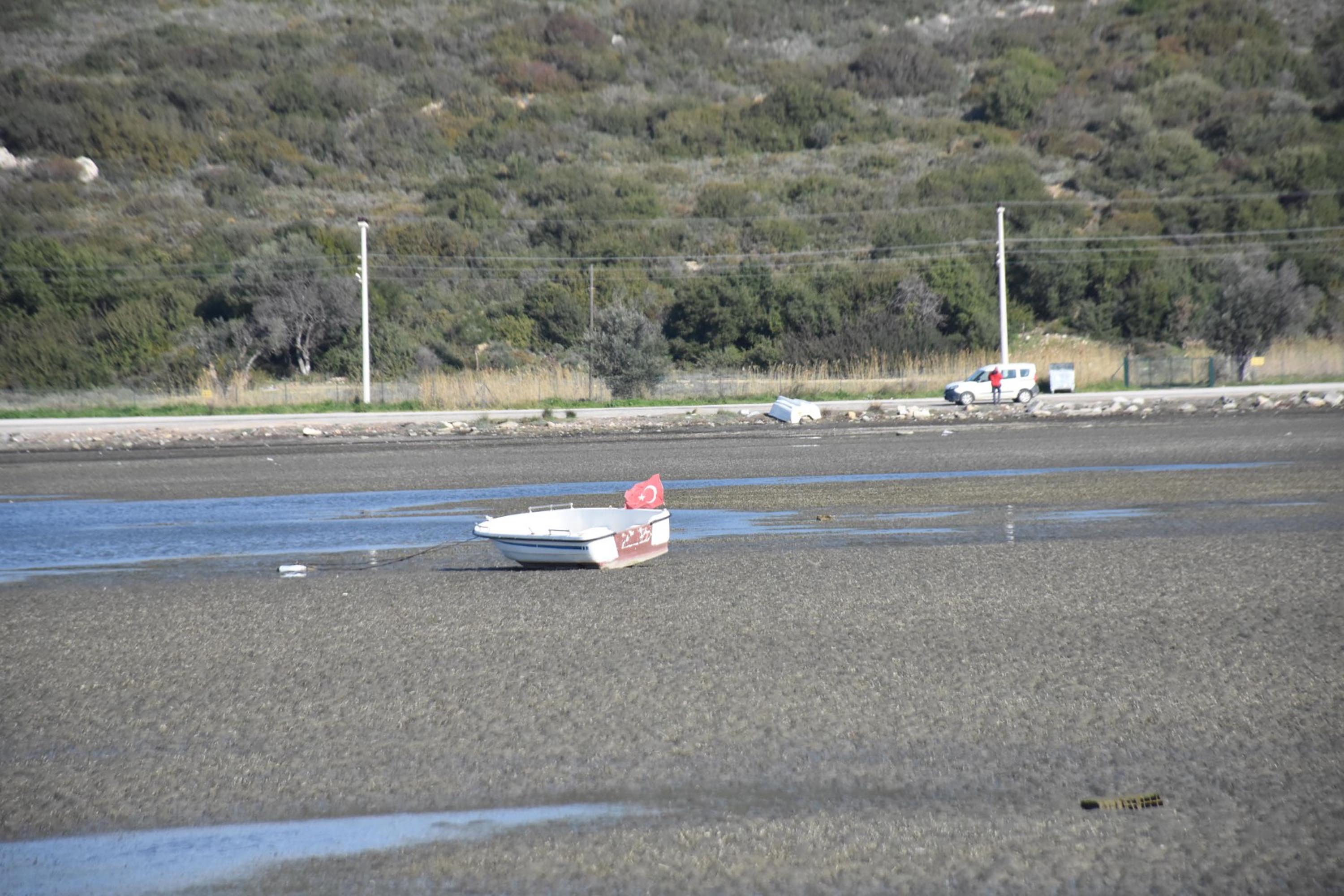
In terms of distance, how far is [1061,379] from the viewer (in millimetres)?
42656

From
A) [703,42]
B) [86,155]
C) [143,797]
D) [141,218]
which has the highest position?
[703,42]

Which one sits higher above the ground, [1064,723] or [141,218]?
[141,218]

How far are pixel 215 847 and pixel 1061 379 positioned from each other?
3958 cm

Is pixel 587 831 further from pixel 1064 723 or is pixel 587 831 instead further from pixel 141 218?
pixel 141 218

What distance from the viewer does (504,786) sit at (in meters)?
6.77

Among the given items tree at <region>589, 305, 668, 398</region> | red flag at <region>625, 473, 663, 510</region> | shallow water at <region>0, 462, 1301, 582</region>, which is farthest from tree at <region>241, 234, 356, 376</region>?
red flag at <region>625, 473, 663, 510</region>

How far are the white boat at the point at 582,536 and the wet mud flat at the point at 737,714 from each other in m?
0.24

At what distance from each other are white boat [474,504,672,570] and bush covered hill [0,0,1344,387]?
33901 mm

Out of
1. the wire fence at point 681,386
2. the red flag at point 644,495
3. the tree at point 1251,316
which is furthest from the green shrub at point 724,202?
the red flag at point 644,495

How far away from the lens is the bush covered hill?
54.4 m

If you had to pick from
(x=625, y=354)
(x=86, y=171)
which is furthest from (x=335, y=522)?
(x=86, y=171)

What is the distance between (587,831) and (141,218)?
230 ft

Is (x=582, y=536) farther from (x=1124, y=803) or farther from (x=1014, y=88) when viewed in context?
(x=1014, y=88)

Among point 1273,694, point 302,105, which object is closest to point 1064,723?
point 1273,694
